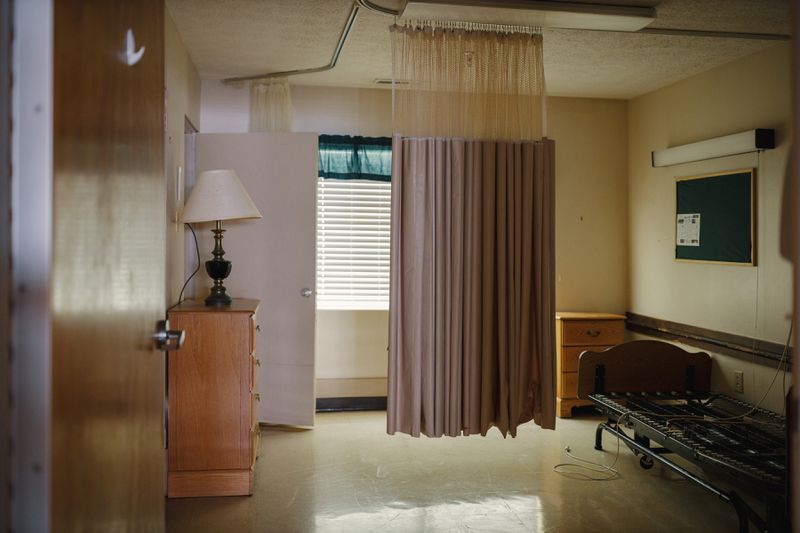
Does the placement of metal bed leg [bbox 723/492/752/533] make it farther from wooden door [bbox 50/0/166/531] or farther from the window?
the window

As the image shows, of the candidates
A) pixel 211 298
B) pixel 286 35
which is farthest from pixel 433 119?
pixel 211 298

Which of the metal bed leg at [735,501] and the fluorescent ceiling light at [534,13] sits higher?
the fluorescent ceiling light at [534,13]

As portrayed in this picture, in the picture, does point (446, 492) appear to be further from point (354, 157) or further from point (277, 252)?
point (354, 157)

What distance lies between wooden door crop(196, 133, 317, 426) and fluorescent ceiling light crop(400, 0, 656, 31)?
1.61 meters

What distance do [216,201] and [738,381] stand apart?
10.9ft

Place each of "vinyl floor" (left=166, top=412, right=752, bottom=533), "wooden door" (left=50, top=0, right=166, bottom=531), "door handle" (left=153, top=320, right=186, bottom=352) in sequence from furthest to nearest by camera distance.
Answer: "vinyl floor" (left=166, top=412, right=752, bottom=533) → "door handle" (left=153, top=320, right=186, bottom=352) → "wooden door" (left=50, top=0, right=166, bottom=531)

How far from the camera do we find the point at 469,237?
329 cm

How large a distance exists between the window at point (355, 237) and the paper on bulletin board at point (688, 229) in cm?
212

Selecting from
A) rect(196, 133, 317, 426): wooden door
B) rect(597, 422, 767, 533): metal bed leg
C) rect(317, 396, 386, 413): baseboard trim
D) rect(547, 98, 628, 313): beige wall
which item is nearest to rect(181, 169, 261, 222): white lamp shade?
rect(196, 133, 317, 426): wooden door

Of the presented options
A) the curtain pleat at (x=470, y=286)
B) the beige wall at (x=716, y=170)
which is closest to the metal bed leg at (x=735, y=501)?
the curtain pleat at (x=470, y=286)

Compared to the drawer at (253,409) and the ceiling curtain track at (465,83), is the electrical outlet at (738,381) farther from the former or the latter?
the drawer at (253,409)

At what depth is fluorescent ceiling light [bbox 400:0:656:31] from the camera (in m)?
3.14

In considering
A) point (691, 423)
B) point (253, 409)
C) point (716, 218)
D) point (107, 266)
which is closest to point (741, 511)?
point (691, 423)

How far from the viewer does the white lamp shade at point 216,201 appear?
12.2 feet
